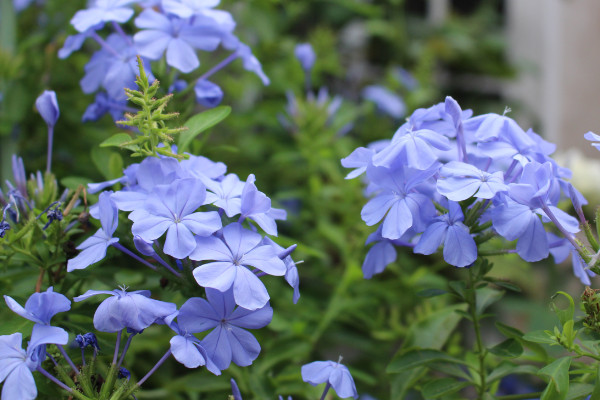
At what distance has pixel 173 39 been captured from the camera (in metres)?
1.00

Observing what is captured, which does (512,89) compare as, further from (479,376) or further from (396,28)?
(479,376)

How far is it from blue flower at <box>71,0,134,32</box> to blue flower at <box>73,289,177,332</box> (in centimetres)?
51

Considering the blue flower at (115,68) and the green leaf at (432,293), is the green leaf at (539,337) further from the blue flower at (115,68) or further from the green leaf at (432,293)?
the blue flower at (115,68)

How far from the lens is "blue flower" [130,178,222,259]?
0.73 metres

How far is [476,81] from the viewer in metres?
2.73

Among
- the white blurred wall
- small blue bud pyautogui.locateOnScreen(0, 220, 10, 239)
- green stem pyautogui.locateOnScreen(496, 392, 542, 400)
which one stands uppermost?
small blue bud pyautogui.locateOnScreen(0, 220, 10, 239)

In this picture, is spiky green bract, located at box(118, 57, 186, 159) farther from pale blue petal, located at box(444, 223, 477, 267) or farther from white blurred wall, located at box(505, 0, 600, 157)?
white blurred wall, located at box(505, 0, 600, 157)

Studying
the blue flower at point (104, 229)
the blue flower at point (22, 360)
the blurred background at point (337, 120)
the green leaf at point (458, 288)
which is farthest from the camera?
the blurred background at point (337, 120)

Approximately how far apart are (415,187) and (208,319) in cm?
34

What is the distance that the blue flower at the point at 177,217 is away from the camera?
73 cm

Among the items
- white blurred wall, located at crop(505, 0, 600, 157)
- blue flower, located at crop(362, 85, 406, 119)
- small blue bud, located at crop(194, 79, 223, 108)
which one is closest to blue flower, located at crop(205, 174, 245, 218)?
small blue bud, located at crop(194, 79, 223, 108)

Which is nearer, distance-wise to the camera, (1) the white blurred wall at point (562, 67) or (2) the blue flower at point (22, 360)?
(2) the blue flower at point (22, 360)

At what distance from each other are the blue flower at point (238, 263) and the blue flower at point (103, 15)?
18.1 inches

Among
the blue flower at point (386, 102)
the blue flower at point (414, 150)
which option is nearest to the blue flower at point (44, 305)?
the blue flower at point (414, 150)
